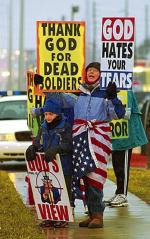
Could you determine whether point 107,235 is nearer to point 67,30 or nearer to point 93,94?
point 93,94

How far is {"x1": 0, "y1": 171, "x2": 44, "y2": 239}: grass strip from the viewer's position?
1044cm

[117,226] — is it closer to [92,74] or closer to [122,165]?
[92,74]

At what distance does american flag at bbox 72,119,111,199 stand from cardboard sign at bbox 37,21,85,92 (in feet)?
5.44

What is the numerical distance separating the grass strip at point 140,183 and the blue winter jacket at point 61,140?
2.93m

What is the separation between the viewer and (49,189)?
36.4 ft

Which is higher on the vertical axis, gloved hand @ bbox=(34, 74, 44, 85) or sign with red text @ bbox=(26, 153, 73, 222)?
gloved hand @ bbox=(34, 74, 44, 85)

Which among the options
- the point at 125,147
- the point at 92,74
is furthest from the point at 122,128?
the point at 92,74

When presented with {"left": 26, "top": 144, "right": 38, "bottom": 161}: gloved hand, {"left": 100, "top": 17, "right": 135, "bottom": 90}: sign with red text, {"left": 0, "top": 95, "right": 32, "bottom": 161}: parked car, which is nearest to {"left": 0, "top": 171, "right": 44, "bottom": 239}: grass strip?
{"left": 26, "top": 144, "right": 38, "bottom": 161}: gloved hand

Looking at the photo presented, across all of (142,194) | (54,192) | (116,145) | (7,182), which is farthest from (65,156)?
(7,182)

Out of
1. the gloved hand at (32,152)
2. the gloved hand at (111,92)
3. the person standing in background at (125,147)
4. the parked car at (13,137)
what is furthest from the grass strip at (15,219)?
the parked car at (13,137)

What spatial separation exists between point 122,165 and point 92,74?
214 centimetres

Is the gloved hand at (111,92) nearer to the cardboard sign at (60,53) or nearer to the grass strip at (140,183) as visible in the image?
the cardboard sign at (60,53)

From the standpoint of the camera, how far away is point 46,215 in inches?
442

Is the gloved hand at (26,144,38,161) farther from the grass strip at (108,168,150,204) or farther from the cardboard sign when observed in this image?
the grass strip at (108,168,150,204)
